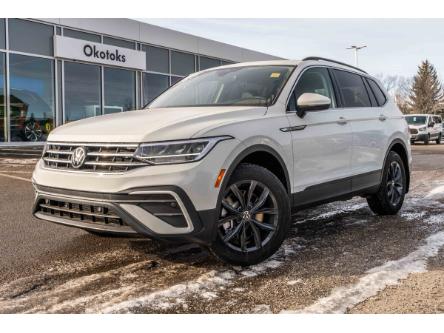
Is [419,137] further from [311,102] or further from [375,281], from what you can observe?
[375,281]

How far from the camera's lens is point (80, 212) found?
3.59m

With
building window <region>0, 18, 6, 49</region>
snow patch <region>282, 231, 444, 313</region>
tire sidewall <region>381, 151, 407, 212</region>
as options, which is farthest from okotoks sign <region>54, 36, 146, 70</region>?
snow patch <region>282, 231, 444, 313</region>

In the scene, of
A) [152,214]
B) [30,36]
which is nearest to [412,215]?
[152,214]

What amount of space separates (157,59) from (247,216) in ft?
65.6

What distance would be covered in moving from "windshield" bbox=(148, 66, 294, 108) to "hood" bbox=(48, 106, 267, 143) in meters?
0.29

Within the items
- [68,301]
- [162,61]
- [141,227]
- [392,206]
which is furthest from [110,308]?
[162,61]

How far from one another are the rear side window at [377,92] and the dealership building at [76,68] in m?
13.7

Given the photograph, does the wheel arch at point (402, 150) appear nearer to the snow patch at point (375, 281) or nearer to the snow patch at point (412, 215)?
the snow patch at point (412, 215)

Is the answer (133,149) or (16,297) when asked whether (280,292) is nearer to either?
(133,149)

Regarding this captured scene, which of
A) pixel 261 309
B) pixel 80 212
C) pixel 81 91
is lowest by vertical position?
pixel 261 309

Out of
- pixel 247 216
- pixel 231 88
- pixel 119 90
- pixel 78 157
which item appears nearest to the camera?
pixel 78 157

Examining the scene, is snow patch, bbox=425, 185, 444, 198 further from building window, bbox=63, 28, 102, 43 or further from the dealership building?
building window, bbox=63, 28, 102, 43
